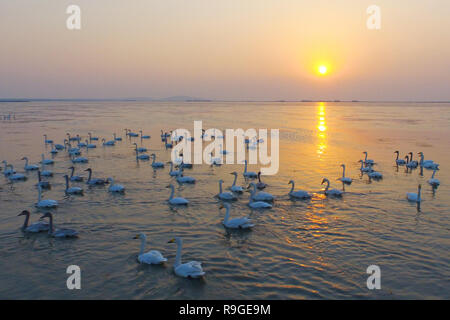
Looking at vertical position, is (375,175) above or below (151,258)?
above

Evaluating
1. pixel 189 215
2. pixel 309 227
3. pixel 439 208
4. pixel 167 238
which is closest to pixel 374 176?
pixel 439 208

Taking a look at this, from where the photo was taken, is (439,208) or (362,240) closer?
(362,240)

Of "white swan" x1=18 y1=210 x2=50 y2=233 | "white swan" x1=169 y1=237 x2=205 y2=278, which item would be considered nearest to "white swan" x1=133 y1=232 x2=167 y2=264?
"white swan" x1=169 y1=237 x2=205 y2=278

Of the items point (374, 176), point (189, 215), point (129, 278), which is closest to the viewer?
point (129, 278)

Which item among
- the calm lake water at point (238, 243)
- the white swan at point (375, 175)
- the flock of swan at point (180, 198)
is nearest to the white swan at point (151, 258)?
the flock of swan at point (180, 198)

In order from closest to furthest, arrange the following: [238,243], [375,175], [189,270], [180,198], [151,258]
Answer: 1. [189,270]
2. [151,258]
3. [238,243]
4. [180,198]
5. [375,175]

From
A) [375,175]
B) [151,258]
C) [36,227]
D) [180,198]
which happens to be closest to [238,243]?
[151,258]

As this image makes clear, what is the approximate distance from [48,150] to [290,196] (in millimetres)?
23554

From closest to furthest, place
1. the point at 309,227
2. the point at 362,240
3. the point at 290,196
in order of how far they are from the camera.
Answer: the point at 362,240 < the point at 309,227 < the point at 290,196

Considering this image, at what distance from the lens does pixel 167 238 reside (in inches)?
488

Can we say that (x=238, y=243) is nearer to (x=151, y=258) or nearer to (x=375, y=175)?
(x=151, y=258)

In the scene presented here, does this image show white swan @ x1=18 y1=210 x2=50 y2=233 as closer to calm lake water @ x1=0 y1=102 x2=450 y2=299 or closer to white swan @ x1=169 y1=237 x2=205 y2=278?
calm lake water @ x1=0 y1=102 x2=450 y2=299
